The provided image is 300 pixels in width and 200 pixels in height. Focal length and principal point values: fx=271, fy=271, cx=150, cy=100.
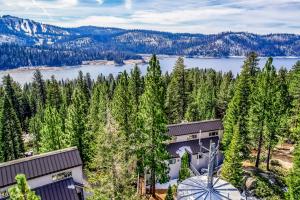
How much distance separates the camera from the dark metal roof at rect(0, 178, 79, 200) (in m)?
24.0

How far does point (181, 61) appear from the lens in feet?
208

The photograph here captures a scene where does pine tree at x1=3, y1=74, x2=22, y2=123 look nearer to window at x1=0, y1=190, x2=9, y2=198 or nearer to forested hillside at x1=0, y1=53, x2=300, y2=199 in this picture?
forested hillside at x1=0, y1=53, x2=300, y2=199

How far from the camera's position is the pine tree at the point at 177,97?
2203 inches

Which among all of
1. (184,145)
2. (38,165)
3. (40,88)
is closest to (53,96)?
(40,88)

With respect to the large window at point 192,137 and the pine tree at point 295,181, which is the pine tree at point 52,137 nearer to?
the large window at point 192,137

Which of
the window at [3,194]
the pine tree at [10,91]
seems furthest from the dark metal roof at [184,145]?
the pine tree at [10,91]

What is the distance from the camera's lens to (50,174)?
25.2 meters

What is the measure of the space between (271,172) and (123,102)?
2395 centimetres

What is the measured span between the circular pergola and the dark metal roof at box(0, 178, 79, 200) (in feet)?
32.0

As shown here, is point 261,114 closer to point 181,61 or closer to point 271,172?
point 271,172

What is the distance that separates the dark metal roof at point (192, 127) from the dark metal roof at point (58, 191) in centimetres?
1950

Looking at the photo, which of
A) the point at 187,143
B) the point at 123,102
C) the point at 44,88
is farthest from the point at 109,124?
the point at 44,88

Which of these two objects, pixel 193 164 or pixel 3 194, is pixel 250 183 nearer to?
pixel 193 164

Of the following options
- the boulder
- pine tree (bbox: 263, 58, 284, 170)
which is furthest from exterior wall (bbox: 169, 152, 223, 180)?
pine tree (bbox: 263, 58, 284, 170)
